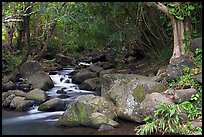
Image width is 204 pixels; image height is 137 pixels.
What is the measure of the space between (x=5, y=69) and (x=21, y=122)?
16.6 feet

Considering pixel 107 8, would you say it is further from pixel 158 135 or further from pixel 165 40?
pixel 158 135

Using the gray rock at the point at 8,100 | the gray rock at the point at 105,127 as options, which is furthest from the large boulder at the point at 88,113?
the gray rock at the point at 8,100

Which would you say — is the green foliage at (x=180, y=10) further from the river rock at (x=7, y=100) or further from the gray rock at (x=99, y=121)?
the river rock at (x=7, y=100)

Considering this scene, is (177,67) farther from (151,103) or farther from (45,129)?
(45,129)

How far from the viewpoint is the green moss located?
6748 millimetres

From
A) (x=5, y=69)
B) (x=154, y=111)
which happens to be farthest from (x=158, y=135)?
(x=5, y=69)

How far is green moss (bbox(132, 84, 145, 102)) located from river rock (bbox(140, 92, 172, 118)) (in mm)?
210

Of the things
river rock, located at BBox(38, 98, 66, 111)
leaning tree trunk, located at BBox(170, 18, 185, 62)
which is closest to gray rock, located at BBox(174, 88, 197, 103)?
leaning tree trunk, located at BBox(170, 18, 185, 62)

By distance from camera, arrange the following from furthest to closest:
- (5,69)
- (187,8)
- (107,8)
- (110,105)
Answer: (5,69) < (107,8) < (187,8) < (110,105)

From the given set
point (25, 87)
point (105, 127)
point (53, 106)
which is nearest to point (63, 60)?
point (25, 87)

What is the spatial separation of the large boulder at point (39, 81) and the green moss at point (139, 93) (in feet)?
15.3

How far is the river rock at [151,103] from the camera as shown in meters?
6.20

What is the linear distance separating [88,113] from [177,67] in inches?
102

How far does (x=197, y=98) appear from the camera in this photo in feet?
20.9
